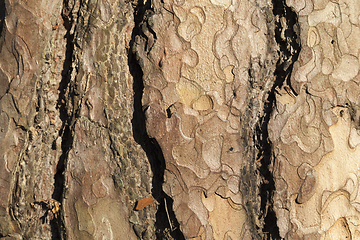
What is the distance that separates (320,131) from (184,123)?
40cm

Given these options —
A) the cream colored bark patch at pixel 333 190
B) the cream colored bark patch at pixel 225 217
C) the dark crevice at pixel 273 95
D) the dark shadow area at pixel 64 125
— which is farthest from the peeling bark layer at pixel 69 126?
the cream colored bark patch at pixel 333 190

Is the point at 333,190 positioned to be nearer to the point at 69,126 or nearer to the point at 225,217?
the point at 225,217

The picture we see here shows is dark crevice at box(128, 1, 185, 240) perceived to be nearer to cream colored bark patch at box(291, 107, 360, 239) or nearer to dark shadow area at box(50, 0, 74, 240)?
dark shadow area at box(50, 0, 74, 240)

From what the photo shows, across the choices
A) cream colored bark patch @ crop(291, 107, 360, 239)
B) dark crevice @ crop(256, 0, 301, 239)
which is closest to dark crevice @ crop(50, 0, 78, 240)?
dark crevice @ crop(256, 0, 301, 239)

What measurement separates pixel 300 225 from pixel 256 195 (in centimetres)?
14

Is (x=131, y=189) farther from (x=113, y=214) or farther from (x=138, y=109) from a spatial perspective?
(x=138, y=109)

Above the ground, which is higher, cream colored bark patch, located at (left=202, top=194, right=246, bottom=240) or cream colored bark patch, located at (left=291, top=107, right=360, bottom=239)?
cream colored bark patch, located at (left=291, top=107, right=360, bottom=239)

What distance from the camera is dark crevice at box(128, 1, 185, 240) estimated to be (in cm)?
93

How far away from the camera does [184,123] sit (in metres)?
0.93

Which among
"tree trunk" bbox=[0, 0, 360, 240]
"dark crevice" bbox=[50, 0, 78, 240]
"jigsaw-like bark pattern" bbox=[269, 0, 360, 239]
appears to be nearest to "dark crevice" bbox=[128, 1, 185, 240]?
"tree trunk" bbox=[0, 0, 360, 240]

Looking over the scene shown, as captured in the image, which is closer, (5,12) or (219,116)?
(219,116)

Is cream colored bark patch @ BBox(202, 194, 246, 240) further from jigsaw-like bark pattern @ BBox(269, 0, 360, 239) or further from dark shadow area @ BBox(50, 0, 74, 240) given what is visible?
dark shadow area @ BBox(50, 0, 74, 240)

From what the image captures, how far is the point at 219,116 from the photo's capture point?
3.09 ft

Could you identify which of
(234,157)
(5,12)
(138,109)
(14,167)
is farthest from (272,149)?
(5,12)
